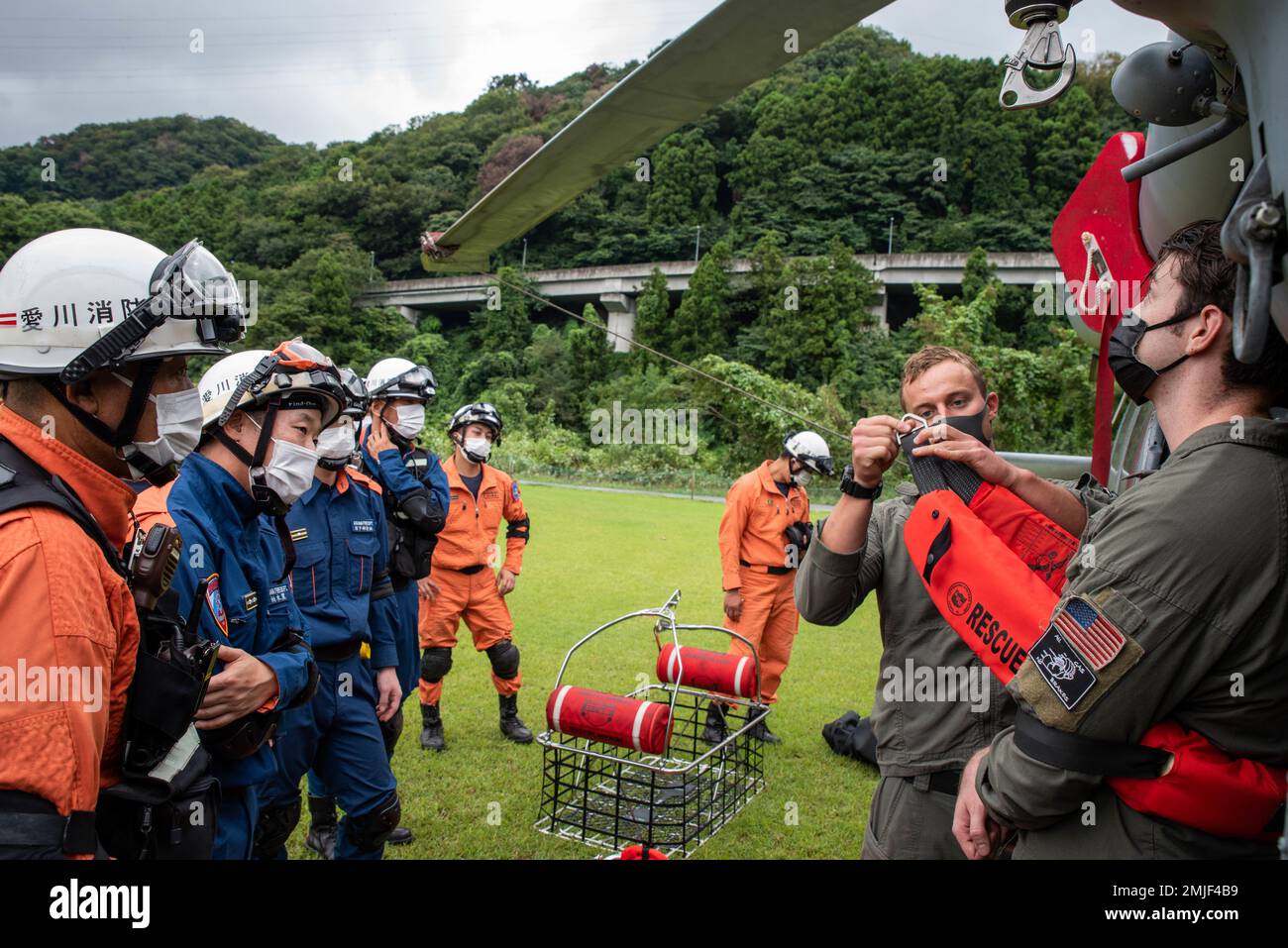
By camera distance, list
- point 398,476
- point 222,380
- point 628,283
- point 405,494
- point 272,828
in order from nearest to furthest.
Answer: point 222,380
point 272,828
point 405,494
point 398,476
point 628,283

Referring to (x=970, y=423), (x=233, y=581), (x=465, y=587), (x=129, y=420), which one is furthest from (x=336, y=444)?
(x=970, y=423)

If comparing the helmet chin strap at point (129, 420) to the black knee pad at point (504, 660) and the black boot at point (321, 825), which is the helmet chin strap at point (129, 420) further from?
the black knee pad at point (504, 660)

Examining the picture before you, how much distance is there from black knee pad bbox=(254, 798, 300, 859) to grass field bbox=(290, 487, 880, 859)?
1.13m

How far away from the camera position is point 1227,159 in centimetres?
279

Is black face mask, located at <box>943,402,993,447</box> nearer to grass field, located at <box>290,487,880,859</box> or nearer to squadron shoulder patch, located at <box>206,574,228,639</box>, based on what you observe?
squadron shoulder patch, located at <box>206,574,228,639</box>

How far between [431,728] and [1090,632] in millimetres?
5782

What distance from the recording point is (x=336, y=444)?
4.35 meters

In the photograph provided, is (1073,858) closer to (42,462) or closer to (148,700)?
(148,700)

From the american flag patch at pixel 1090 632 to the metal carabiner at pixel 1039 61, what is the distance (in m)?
1.15

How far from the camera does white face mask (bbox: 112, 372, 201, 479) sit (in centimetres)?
195

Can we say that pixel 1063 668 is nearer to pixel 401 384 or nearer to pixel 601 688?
pixel 401 384

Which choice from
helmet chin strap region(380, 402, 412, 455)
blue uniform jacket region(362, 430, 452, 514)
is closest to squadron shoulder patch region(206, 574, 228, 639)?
blue uniform jacket region(362, 430, 452, 514)
